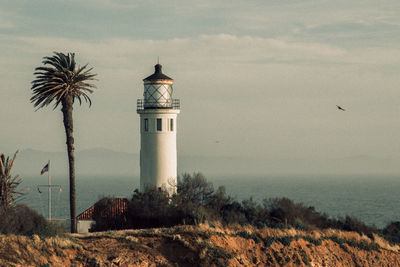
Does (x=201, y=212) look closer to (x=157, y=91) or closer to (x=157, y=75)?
(x=157, y=91)

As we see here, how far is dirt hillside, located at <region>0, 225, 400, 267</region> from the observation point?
25219mm

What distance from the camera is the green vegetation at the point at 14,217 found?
94.1 ft

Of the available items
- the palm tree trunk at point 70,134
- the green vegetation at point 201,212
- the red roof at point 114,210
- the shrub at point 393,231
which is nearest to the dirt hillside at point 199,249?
the green vegetation at point 201,212

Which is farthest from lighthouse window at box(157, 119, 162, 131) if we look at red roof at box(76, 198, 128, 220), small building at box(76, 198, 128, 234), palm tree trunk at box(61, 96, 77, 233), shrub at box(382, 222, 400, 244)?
shrub at box(382, 222, 400, 244)

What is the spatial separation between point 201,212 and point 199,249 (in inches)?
598

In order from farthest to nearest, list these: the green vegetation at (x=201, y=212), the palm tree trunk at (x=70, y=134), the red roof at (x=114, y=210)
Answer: the red roof at (x=114, y=210), the palm tree trunk at (x=70, y=134), the green vegetation at (x=201, y=212)

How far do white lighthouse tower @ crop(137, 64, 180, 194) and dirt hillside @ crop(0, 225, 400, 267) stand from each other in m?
22.1

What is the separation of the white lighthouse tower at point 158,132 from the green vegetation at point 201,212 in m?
2.61

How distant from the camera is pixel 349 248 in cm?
3331

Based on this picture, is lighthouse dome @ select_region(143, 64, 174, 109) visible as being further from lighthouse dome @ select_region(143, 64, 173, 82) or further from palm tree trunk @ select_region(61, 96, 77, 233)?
palm tree trunk @ select_region(61, 96, 77, 233)

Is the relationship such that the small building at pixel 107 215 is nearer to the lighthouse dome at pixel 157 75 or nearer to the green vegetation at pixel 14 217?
the green vegetation at pixel 14 217

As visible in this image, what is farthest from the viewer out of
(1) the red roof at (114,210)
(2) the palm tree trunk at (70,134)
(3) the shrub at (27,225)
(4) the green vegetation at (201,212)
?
(1) the red roof at (114,210)

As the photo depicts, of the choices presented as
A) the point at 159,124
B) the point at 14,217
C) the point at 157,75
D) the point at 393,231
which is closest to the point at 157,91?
the point at 157,75

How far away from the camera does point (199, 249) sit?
27844mm
